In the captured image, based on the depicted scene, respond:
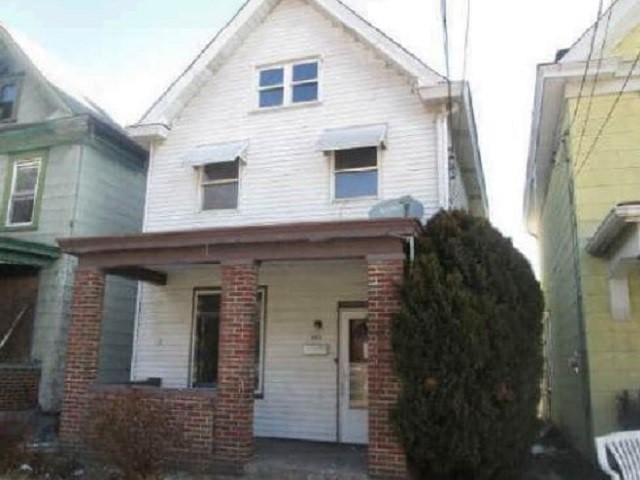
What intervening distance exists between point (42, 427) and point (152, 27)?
7670 millimetres

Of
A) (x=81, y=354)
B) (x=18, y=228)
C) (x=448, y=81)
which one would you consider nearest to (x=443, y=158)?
(x=448, y=81)

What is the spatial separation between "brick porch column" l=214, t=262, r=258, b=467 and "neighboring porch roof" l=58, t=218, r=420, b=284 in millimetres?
346

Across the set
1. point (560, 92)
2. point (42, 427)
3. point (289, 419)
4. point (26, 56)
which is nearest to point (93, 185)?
point (26, 56)

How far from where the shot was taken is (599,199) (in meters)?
9.82

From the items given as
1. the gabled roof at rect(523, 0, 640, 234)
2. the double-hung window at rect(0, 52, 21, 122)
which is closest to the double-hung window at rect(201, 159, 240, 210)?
the double-hung window at rect(0, 52, 21, 122)

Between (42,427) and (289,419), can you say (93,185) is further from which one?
(289,419)

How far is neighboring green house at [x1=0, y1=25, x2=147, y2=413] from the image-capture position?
1324 centimetres

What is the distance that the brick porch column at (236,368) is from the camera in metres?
8.85

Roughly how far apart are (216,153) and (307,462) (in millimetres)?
6483

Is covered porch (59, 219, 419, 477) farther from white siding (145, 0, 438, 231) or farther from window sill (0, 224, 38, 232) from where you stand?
window sill (0, 224, 38, 232)

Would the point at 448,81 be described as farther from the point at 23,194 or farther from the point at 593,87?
the point at 23,194

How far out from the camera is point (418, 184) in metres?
11.5

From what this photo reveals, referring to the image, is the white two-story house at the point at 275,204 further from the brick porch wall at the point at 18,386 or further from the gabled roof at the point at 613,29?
the brick porch wall at the point at 18,386

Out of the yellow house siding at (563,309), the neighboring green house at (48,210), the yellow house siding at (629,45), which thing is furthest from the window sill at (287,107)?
the yellow house siding at (629,45)
